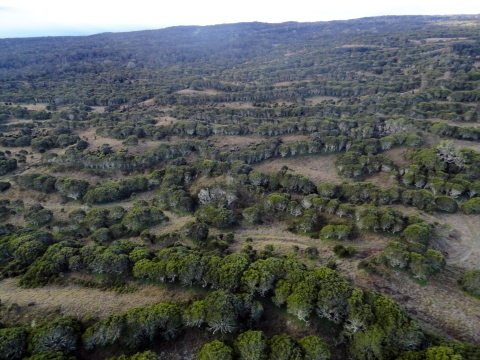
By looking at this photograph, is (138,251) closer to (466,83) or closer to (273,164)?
(273,164)

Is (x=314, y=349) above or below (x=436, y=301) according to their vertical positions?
above

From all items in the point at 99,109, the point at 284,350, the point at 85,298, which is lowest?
the point at 85,298

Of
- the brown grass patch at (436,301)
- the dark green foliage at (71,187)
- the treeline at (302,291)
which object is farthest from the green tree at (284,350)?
the dark green foliage at (71,187)

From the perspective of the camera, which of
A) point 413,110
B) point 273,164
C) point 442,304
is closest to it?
point 442,304

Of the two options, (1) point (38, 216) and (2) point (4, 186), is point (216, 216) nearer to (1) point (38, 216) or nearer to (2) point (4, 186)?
(1) point (38, 216)

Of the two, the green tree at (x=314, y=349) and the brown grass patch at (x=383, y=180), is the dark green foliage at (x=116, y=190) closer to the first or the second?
the green tree at (x=314, y=349)

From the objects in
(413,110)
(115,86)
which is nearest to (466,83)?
(413,110)

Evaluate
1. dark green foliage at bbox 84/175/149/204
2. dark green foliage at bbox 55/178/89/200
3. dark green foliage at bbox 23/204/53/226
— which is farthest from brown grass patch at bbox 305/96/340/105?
dark green foliage at bbox 23/204/53/226

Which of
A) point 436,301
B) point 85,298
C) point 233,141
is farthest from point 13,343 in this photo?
point 233,141
